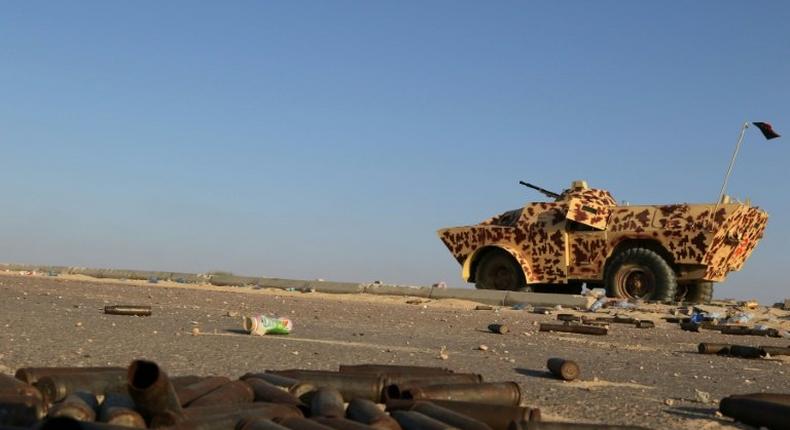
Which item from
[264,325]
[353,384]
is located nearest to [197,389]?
[353,384]

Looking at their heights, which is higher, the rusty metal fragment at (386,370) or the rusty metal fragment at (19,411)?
the rusty metal fragment at (386,370)

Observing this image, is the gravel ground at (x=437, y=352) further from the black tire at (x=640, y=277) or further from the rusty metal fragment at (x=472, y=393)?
the black tire at (x=640, y=277)

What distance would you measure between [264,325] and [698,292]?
15.2 metres

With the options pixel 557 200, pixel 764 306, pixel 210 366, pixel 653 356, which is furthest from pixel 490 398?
pixel 764 306

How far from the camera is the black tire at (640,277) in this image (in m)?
19.6

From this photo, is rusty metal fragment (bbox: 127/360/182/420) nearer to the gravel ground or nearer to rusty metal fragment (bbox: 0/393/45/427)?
rusty metal fragment (bbox: 0/393/45/427)

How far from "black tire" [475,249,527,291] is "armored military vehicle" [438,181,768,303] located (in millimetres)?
27

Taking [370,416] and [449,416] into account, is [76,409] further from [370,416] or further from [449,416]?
[449,416]

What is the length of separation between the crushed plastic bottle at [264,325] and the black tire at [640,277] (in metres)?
12.4

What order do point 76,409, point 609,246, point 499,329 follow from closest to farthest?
1. point 76,409
2. point 499,329
3. point 609,246

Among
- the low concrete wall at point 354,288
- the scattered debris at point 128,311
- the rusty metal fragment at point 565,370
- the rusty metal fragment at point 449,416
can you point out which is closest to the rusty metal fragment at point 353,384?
the rusty metal fragment at point 449,416

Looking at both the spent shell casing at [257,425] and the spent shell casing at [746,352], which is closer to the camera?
the spent shell casing at [257,425]

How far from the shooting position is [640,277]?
2011 centimetres

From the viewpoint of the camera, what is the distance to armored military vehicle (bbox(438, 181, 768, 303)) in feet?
64.6
